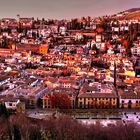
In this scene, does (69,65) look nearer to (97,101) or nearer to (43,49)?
(43,49)

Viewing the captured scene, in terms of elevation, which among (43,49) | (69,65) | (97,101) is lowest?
(97,101)

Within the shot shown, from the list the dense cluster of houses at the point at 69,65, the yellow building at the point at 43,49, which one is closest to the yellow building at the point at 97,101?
the dense cluster of houses at the point at 69,65

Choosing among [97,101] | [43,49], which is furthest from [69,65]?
[97,101]

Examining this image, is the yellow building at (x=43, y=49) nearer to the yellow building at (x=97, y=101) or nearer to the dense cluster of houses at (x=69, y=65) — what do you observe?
the dense cluster of houses at (x=69, y=65)

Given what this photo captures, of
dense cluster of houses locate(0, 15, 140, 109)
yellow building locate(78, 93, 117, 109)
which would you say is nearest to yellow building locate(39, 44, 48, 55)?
dense cluster of houses locate(0, 15, 140, 109)

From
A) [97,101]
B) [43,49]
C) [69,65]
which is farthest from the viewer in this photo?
[43,49]

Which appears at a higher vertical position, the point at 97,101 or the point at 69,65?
the point at 69,65

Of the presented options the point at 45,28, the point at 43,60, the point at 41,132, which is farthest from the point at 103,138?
the point at 45,28

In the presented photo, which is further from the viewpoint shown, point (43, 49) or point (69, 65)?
Answer: point (43, 49)

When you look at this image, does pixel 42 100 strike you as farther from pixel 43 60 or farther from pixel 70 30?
pixel 70 30
